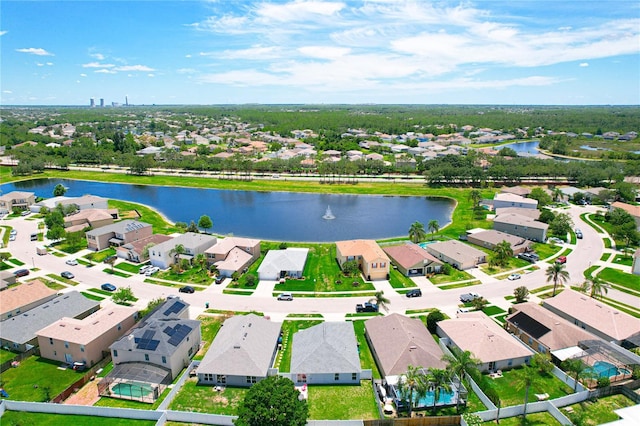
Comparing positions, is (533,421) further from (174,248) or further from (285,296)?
(174,248)

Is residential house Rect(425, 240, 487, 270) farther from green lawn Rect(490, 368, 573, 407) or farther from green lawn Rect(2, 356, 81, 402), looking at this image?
green lawn Rect(2, 356, 81, 402)

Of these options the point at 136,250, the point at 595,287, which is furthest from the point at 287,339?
the point at 595,287

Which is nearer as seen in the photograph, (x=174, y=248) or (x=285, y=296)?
(x=285, y=296)

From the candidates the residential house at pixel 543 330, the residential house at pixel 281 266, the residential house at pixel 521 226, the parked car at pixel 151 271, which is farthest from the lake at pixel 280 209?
the residential house at pixel 543 330

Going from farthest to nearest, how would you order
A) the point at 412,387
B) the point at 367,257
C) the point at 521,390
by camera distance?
the point at 367,257 → the point at 521,390 → the point at 412,387

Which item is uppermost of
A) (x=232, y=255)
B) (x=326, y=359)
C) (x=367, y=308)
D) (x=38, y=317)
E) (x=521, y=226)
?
(x=521, y=226)
